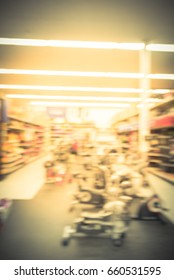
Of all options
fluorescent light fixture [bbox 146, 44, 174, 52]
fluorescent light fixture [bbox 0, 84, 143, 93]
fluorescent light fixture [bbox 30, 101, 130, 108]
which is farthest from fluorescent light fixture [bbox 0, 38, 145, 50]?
fluorescent light fixture [bbox 30, 101, 130, 108]

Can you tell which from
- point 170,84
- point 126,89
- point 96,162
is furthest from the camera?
point 126,89

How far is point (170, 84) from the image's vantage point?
816cm

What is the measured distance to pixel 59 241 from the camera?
2066mm

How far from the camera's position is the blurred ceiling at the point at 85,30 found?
345 centimetres

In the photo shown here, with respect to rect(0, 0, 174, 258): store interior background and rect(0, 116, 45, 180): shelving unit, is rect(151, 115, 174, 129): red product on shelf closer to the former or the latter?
rect(0, 0, 174, 258): store interior background

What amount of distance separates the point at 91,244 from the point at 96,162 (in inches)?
52.3

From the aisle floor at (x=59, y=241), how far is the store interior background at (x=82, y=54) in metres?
0.09

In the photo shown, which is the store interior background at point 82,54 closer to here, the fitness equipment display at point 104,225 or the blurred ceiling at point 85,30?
the blurred ceiling at point 85,30

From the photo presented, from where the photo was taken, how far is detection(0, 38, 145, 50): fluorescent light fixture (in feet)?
15.5

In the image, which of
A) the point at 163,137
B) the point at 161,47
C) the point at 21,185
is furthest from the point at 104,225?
the point at 161,47

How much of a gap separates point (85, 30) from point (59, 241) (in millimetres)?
3467
